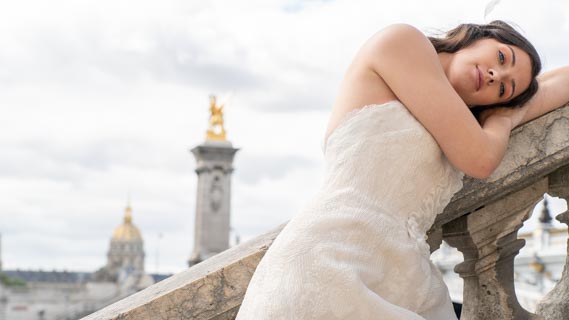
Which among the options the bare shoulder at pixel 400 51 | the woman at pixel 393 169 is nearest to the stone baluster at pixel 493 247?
the woman at pixel 393 169

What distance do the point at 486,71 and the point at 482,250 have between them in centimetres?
58

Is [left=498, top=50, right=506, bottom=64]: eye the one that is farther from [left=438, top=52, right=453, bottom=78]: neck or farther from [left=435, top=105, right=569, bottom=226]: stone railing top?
[left=435, top=105, right=569, bottom=226]: stone railing top

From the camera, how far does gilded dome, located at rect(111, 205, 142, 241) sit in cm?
10794

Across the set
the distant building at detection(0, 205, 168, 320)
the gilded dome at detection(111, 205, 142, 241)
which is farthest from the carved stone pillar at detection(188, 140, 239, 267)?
the gilded dome at detection(111, 205, 142, 241)

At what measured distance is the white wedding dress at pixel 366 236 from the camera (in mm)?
2016

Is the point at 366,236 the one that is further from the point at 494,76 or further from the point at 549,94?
the point at 549,94

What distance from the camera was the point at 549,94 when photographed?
8.39ft

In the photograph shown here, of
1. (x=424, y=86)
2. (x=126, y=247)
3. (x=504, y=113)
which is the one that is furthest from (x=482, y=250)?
(x=126, y=247)

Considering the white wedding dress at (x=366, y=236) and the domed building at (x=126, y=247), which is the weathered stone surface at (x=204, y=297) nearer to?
the white wedding dress at (x=366, y=236)

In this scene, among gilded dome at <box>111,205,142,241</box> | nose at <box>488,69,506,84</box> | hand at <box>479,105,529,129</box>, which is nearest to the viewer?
nose at <box>488,69,506,84</box>

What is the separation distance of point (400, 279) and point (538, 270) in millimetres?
22012

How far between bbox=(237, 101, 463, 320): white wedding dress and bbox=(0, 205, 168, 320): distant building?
208 feet

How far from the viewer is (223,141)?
116 feet

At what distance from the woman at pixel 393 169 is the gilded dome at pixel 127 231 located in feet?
351
